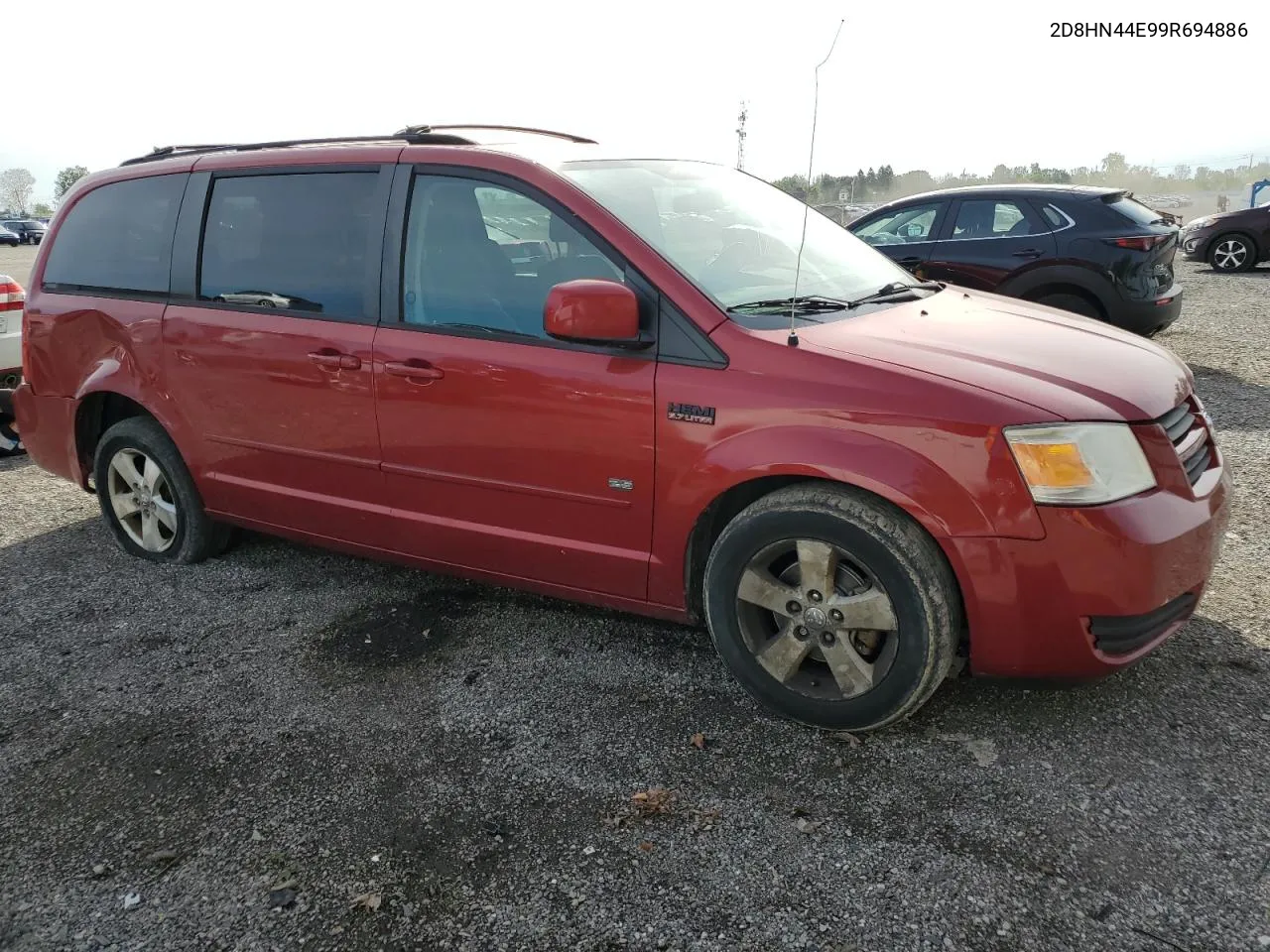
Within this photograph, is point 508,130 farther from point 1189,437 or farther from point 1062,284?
point 1062,284

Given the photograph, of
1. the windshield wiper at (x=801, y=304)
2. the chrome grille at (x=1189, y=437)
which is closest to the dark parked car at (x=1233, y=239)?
the chrome grille at (x=1189, y=437)

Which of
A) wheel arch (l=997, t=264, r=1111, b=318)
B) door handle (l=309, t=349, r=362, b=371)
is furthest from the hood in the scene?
wheel arch (l=997, t=264, r=1111, b=318)

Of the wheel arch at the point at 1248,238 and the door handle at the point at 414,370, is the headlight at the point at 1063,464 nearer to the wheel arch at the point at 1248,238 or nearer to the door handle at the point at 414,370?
the door handle at the point at 414,370

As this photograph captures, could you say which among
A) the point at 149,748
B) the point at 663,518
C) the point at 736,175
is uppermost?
the point at 736,175

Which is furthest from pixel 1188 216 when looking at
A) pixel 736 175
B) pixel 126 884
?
pixel 126 884

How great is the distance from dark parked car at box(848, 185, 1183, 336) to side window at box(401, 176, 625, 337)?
18.6 feet

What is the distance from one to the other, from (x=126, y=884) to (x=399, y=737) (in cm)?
85

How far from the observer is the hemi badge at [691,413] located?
298 cm

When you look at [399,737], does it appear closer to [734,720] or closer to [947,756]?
[734,720]

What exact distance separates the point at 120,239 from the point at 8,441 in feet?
10.5

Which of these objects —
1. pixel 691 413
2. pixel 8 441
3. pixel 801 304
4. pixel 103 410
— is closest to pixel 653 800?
pixel 691 413

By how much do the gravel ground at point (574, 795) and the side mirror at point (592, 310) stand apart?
1.22 meters

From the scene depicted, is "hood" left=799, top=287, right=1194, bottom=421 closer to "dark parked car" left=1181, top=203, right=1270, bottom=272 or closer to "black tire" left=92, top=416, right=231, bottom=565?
"black tire" left=92, top=416, right=231, bottom=565

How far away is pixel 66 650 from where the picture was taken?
3.79m
